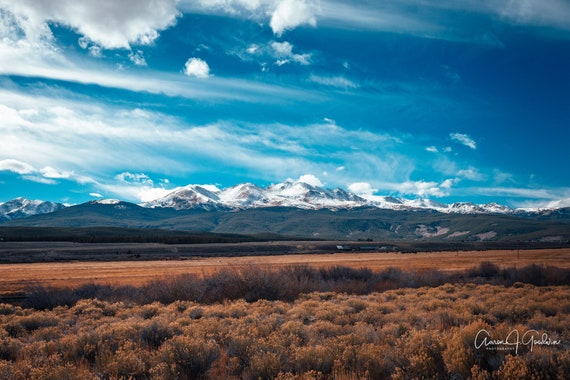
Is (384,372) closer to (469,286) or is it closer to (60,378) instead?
(60,378)

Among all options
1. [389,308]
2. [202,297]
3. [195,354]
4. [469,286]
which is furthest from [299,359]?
[469,286]

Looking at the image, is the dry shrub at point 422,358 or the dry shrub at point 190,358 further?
the dry shrub at point 190,358

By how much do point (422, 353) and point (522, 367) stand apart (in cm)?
187

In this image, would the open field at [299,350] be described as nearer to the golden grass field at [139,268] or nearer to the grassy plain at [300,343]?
the grassy plain at [300,343]

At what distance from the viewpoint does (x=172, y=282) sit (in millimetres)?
23688

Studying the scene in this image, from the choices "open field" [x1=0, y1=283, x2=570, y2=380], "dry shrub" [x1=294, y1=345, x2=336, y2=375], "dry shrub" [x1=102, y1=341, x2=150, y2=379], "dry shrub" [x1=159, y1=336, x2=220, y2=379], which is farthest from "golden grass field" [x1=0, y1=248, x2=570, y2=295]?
"dry shrub" [x1=294, y1=345, x2=336, y2=375]

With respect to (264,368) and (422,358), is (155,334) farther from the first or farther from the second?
(422,358)

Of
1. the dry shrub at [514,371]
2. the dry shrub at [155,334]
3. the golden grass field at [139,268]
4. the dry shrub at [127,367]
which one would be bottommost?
the golden grass field at [139,268]

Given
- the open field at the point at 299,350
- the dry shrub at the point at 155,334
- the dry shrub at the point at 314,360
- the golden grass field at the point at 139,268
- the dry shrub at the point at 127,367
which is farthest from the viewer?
the golden grass field at the point at 139,268
